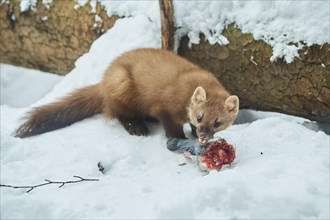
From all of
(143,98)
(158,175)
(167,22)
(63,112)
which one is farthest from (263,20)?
(63,112)

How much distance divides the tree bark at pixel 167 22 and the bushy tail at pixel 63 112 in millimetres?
847

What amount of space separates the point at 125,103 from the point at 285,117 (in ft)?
5.11

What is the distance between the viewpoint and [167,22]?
4824 mm

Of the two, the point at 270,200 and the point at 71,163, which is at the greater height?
the point at 270,200

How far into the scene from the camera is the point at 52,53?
610 cm

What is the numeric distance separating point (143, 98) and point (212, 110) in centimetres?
82

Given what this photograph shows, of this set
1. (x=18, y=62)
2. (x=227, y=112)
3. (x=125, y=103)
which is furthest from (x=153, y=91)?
(x=18, y=62)

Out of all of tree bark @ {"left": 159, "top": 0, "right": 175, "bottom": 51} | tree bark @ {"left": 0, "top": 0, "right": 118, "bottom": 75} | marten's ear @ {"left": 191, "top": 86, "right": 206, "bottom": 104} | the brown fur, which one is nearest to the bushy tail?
the brown fur

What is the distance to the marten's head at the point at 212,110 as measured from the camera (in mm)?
3811

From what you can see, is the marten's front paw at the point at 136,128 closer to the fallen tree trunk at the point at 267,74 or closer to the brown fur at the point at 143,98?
the brown fur at the point at 143,98

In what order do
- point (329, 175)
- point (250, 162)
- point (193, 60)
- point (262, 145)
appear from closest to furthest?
point (329, 175)
point (250, 162)
point (262, 145)
point (193, 60)

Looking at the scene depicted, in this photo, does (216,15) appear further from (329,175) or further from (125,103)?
(329,175)

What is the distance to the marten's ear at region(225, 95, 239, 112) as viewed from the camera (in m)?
3.83

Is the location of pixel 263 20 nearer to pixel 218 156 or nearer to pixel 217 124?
pixel 217 124
